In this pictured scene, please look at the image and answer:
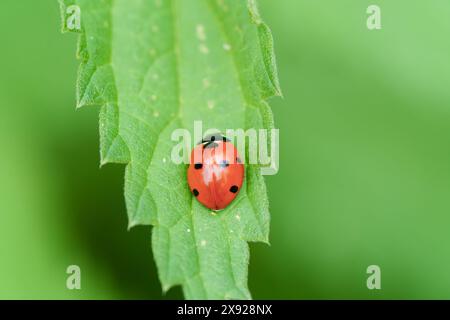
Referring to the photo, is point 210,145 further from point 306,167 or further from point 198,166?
point 306,167

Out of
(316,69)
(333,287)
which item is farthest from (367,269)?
(316,69)

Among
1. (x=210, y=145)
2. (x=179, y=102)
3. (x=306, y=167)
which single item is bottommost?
(x=306, y=167)

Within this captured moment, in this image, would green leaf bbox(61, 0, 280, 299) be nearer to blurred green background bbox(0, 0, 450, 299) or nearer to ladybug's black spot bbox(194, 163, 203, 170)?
ladybug's black spot bbox(194, 163, 203, 170)

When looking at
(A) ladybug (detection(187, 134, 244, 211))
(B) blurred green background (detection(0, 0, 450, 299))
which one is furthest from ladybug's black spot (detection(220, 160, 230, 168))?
(B) blurred green background (detection(0, 0, 450, 299))

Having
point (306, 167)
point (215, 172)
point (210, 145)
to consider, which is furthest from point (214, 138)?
point (306, 167)

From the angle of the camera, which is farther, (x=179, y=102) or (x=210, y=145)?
(x=210, y=145)
